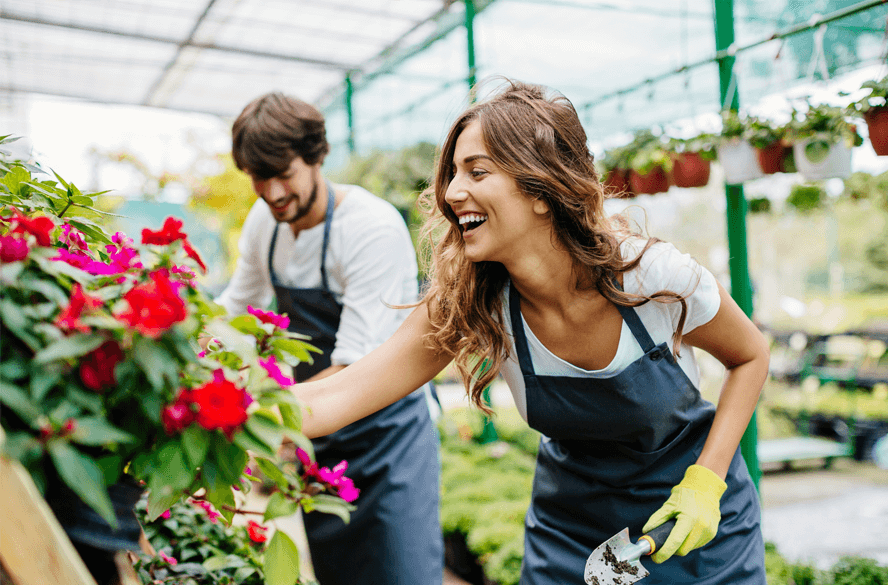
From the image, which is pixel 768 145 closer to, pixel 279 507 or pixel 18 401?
pixel 279 507

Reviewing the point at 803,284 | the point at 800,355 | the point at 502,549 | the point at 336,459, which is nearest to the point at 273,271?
the point at 336,459

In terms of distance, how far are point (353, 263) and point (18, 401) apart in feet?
4.35

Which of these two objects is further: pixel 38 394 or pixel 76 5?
pixel 76 5

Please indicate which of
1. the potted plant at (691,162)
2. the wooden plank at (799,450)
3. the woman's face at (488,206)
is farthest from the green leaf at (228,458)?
the wooden plank at (799,450)

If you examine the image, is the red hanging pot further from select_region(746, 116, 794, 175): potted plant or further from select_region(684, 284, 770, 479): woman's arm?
select_region(684, 284, 770, 479): woman's arm

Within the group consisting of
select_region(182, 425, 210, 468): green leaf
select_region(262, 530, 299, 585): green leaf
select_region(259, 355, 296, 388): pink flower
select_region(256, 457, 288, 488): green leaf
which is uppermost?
select_region(259, 355, 296, 388): pink flower

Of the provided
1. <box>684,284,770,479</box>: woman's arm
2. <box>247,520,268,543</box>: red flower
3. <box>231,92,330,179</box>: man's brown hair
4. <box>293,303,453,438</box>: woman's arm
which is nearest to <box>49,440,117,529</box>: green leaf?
<box>293,303,453,438</box>: woman's arm

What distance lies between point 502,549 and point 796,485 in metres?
3.40

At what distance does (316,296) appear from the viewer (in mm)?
1912

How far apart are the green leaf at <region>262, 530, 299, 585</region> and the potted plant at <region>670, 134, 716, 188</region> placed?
259 centimetres

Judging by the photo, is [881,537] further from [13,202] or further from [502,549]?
[13,202]

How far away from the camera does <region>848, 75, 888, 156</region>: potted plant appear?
6.86 ft

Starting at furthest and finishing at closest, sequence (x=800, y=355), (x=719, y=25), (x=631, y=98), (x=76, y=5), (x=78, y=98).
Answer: (x=78, y=98), (x=800, y=355), (x=76, y=5), (x=631, y=98), (x=719, y=25)

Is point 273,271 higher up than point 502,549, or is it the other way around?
point 273,271
